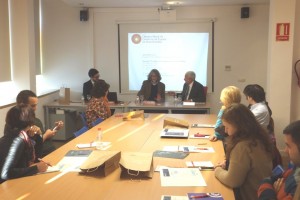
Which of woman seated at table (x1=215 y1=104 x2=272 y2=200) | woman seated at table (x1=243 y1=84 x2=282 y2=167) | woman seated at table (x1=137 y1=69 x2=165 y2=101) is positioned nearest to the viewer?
woman seated at table (x1=215 y1=104 x2=272 y2=200)

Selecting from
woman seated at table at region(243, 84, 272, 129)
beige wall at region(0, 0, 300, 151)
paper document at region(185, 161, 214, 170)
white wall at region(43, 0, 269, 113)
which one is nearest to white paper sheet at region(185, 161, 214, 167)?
paper document at region(185, 161, 214, 170)

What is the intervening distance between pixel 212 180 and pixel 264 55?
5.48m

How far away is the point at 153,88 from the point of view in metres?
7.09

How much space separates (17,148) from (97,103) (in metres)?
2.22

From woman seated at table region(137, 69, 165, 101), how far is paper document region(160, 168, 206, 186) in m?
4.42

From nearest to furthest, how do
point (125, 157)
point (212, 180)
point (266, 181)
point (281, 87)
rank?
point (266, 181) < point (212, 180) < point (125, 157) < point (281, 87)

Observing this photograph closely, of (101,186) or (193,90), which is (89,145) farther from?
(193,90)

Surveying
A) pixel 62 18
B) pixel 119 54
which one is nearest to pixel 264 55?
pixel 119 54

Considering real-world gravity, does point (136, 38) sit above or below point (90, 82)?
above

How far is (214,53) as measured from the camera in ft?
24.7

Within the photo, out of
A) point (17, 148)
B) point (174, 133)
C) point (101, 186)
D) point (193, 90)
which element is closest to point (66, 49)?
point (193, 90)

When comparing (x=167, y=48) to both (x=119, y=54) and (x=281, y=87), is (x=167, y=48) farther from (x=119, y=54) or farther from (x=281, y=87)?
(x=281, y=87)

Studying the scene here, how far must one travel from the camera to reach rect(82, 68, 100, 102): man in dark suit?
718 cm

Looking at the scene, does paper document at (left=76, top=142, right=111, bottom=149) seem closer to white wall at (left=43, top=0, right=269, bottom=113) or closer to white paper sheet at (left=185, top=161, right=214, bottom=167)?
white paper sheet at (left=185, top=161, right=214, bottom=167)
